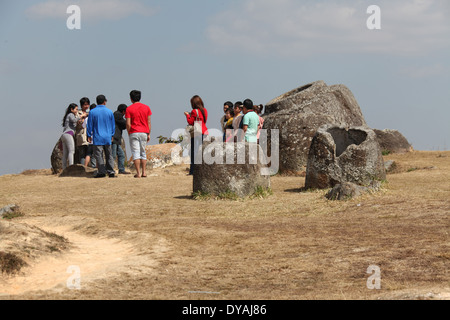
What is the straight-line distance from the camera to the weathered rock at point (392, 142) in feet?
70.3

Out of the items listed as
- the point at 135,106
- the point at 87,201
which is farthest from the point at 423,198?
the point at 135,106

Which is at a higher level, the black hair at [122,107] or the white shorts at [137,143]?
the black hair at [122,107]

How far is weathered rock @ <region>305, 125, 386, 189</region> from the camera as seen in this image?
510 inches

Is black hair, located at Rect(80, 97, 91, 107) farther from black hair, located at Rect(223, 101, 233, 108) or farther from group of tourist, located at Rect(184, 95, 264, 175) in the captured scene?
black hair, located at Rect(223, 101, 233, 108)

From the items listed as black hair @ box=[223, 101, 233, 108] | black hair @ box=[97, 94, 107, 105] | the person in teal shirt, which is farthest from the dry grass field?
black hair @ box=[223, 101, 233, 108]

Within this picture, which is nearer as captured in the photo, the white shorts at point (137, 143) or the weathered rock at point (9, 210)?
the weathered rock at point (9, 210)

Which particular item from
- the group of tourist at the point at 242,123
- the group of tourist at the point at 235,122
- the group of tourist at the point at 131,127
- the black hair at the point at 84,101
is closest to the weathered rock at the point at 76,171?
the group of tourist at the point at 131,127

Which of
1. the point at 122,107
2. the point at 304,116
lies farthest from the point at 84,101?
the point at 304,116

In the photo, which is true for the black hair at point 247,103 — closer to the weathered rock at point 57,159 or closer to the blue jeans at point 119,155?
the blue jeans at point 119,155

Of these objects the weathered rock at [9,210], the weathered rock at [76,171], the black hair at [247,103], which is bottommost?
the weathered rock at [9,210]

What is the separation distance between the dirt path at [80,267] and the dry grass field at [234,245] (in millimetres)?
13

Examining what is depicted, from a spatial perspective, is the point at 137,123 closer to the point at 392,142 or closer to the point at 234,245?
the point at 234,245
